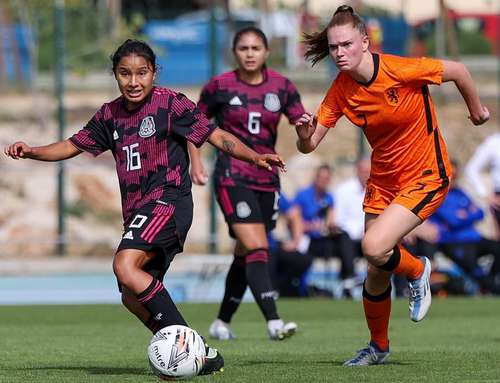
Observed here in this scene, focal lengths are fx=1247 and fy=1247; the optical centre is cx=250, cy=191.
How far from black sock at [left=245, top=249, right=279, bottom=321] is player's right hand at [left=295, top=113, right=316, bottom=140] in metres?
2.44

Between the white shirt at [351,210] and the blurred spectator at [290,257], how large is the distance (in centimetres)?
49

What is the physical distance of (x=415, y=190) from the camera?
22.2 ft

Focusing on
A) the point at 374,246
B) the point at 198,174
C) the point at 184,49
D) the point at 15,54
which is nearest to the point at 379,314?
the point at 374,246

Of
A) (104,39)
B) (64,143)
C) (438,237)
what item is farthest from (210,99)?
(104,39)

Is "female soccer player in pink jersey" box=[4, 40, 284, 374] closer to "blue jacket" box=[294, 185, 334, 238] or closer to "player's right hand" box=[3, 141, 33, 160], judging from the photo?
"player's right hand" box=[3, 141, 33, 160]

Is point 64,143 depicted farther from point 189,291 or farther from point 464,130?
point 464,130

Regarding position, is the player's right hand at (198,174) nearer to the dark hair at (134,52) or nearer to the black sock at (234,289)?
the black sock at (234,289)

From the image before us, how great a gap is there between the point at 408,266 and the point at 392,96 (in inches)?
36.6

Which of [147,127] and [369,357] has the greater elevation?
[147,127]

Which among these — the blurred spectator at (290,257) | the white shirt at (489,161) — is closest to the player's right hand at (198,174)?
the blurred spectator at (290,257)

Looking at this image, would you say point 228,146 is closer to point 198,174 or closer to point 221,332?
point 198,174

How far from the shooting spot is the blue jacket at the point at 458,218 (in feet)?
47.4

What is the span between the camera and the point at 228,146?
656 centimetres

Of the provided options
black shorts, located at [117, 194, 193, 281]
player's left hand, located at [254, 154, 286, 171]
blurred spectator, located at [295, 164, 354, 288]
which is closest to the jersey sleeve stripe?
player's left hand, located at [254, 154, 286, 171]
